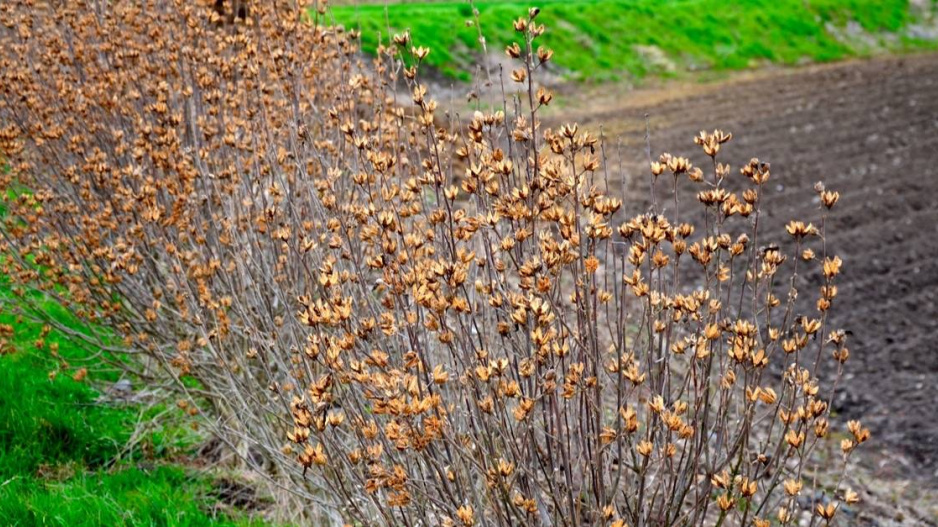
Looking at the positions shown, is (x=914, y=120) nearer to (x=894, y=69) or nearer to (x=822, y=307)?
(x=894, y=69)

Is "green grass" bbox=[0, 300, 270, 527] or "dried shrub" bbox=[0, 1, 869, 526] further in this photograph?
"green grass" bbox=[0, 300, 270, 527]

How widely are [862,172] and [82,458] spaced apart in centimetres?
948

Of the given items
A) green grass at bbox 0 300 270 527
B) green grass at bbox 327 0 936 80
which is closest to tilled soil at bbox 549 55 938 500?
green grass at bbox 327 0 936 80

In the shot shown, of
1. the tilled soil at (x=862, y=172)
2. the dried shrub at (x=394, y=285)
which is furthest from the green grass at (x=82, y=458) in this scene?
the tilled soil at (x=862, y=172)

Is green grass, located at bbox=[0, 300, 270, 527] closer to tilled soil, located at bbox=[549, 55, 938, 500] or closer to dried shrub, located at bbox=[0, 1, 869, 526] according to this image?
dried shrub, located at bbox=[0, 1, 869, 526]

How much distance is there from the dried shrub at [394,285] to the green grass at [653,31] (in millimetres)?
11517

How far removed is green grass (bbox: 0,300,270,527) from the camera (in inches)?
145

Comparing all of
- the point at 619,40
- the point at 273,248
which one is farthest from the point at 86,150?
the point at 619,40

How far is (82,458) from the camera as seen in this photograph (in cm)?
431

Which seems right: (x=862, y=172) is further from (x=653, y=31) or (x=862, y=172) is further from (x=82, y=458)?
(x=653, y=31)

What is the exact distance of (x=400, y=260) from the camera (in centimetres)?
244

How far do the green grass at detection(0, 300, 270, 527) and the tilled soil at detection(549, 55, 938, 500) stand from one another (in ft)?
12.9

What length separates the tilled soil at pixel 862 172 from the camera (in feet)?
19.2

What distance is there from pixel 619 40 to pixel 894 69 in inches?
228
